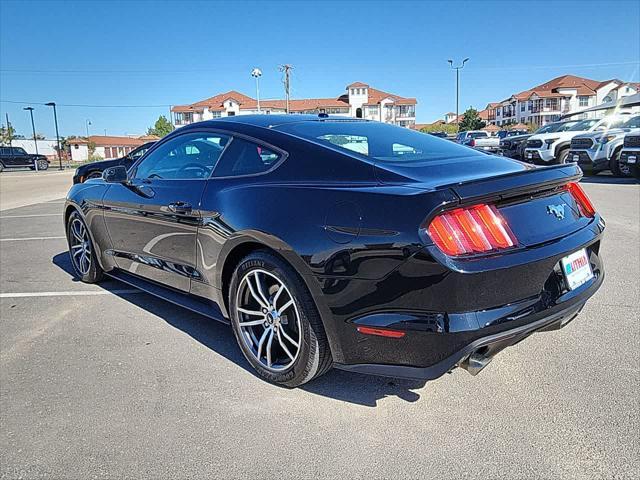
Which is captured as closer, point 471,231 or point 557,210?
point 471,231

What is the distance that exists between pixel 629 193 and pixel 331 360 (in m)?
10.8

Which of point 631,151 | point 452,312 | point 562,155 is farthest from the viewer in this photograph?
point 562,155

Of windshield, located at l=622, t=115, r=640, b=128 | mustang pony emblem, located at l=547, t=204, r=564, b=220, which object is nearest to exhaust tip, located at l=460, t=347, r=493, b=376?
mustang pony emblem, located at l=547, t=204, r=564, b=220

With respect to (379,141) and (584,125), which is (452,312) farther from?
(584,125)

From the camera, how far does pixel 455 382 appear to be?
8.87ft

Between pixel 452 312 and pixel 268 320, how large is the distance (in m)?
1.10

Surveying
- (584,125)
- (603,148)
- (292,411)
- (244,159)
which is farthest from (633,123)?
(292,411)

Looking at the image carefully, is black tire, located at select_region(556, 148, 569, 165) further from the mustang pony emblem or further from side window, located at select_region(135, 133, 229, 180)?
side window, located at select_region(135, 133, 229, 180)

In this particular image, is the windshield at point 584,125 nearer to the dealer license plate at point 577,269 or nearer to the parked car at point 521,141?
the parked car at point 521,141

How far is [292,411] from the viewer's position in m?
2.47

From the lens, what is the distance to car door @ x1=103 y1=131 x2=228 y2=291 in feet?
10.4

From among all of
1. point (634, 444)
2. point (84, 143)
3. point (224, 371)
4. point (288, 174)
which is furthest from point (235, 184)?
point (84, 143)

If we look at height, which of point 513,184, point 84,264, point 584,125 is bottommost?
point 84,264

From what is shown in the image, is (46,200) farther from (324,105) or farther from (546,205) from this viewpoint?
(324,105)
